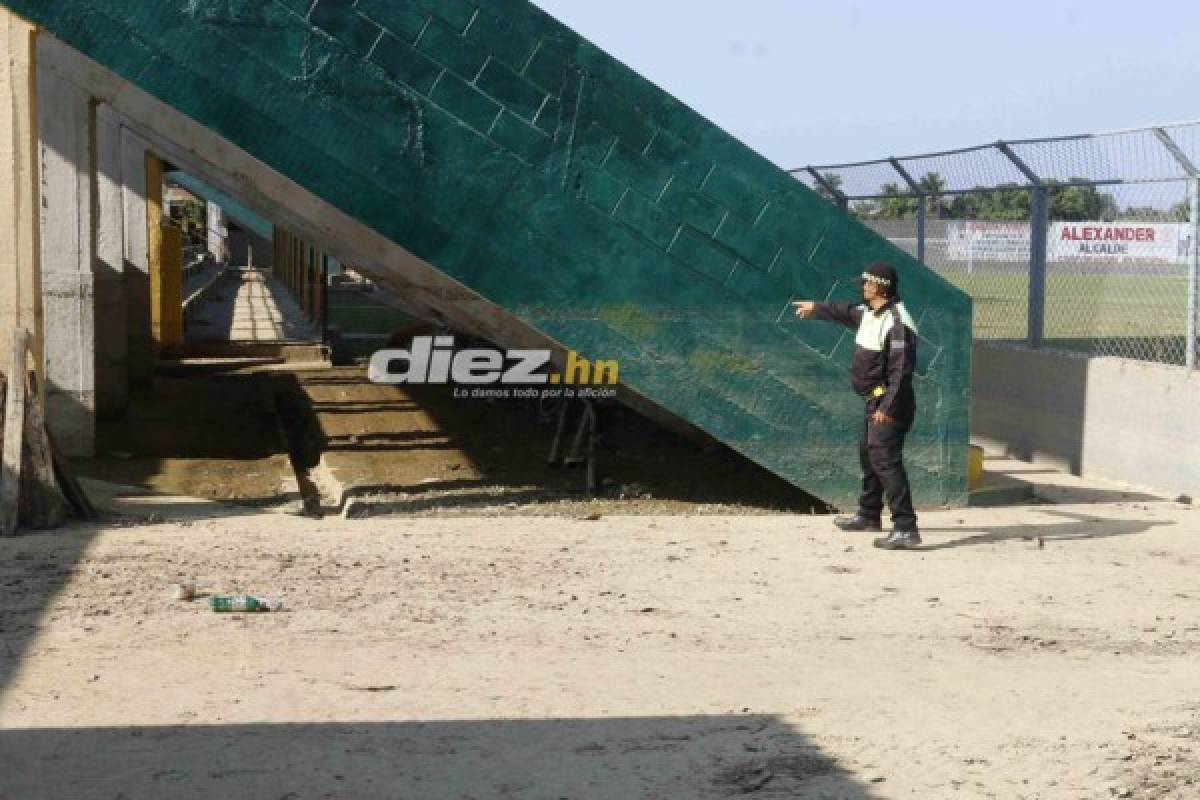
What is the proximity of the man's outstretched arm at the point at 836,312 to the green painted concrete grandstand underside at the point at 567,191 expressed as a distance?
0.59 m

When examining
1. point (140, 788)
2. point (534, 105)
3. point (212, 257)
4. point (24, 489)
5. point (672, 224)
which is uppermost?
point (212, 257)

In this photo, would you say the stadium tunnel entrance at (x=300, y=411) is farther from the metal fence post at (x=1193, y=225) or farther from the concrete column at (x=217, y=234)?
the concrete column at (x=217, y=234)

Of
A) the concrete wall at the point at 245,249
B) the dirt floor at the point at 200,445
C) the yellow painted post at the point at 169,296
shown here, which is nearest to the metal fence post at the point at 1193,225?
the dirt floor at the point at 200,445

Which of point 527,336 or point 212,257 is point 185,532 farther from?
point 212,257

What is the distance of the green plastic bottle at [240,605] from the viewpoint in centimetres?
791

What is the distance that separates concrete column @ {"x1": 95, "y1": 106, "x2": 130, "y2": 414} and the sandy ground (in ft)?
19.5

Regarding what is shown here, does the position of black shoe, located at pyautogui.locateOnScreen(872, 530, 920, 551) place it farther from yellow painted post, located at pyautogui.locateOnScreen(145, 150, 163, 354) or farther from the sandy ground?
yellow painted post, located at pyautogui.locateOnScreen(145, 150, 163, 354)

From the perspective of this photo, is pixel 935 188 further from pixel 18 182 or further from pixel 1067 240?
pixel 18 182

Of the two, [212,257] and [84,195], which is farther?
[212,257]

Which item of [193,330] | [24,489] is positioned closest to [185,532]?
[24,489]

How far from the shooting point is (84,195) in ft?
45.0

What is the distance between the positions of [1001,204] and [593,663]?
9.43 meters

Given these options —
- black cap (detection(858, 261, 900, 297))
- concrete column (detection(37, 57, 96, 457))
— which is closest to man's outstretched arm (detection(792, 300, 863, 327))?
black cap (detection(858, 261, 900, 297))

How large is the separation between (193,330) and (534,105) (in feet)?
64.3
